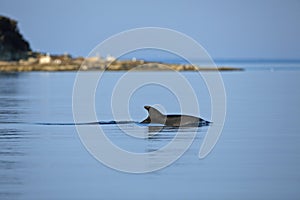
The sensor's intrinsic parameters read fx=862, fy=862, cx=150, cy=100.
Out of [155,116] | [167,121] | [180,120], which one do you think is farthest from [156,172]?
[155,116]

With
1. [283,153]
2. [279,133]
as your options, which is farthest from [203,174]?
[279,133]

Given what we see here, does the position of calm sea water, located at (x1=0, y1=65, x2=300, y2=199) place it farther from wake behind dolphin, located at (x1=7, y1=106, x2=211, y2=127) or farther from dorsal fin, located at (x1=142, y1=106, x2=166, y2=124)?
dorsal fin, located at (x1=142, y1=106, x2=166, y2=124)

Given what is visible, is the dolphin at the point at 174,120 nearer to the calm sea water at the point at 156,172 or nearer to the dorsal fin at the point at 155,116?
the dorsal fin at the point at 155,116

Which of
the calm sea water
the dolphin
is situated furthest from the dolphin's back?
the calm sea water

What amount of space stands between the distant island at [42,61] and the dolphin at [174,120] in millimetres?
83463

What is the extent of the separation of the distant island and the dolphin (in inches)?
3286

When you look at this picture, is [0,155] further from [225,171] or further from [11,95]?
[11,95]

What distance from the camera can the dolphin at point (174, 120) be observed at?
26.8 m

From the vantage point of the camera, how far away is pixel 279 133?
960 inches

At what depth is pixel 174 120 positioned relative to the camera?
88.8 feet


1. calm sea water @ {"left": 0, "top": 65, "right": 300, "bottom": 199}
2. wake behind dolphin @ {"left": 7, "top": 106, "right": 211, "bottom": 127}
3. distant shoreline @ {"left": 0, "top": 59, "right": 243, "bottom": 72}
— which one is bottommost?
calm sea water @ {"left": 0, "top": 65, "right": 300, "bottom": 199}

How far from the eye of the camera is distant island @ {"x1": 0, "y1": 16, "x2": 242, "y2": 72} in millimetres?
115925

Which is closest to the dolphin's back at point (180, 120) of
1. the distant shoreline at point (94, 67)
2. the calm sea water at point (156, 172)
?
the calm sea water at point (156, 172)

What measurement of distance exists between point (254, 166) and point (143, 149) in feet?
11.9
